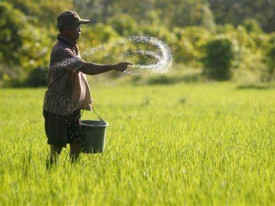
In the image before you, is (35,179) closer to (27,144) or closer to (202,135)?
(27,144)

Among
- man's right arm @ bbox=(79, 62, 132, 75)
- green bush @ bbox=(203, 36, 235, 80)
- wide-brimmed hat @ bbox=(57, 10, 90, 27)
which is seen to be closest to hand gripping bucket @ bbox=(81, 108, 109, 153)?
man's right arm @ bbox=(79, 62, 132, 75)

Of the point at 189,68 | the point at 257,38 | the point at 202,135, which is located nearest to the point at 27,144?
the point at 202,135

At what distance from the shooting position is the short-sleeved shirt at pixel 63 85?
3568 millimetres

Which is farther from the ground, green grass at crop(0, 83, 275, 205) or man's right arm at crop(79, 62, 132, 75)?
man's right arm at crop(79, 62, 132, 75)

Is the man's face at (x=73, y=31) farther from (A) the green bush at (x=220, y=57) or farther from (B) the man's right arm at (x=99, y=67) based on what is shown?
(A) the green bush at (x=220, y=57)

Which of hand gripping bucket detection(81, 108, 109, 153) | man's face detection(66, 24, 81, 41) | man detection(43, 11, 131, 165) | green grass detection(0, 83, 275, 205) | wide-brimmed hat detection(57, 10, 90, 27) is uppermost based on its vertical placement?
wide-brimmed hat detection(57, 10, 90, 27)

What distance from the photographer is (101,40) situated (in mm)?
26703

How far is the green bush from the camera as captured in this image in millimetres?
22359

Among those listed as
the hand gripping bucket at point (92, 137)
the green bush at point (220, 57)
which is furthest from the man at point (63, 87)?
the green bush at point (220, 57)

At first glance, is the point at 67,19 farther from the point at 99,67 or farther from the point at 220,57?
the point at 220,57

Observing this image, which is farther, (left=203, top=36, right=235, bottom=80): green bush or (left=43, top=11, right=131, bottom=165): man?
(left=203, top=36, right=235, bottom=80): green bush

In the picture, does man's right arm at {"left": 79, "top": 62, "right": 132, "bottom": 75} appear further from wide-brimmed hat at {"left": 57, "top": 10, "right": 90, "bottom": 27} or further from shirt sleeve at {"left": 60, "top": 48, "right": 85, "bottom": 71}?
wide-brimmed hat at {"left": 57, "top": 10, "right": 90, "bottom": 27}

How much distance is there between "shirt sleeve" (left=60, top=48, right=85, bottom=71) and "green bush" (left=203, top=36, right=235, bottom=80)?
19.4m

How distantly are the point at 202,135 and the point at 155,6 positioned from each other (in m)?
48.2
